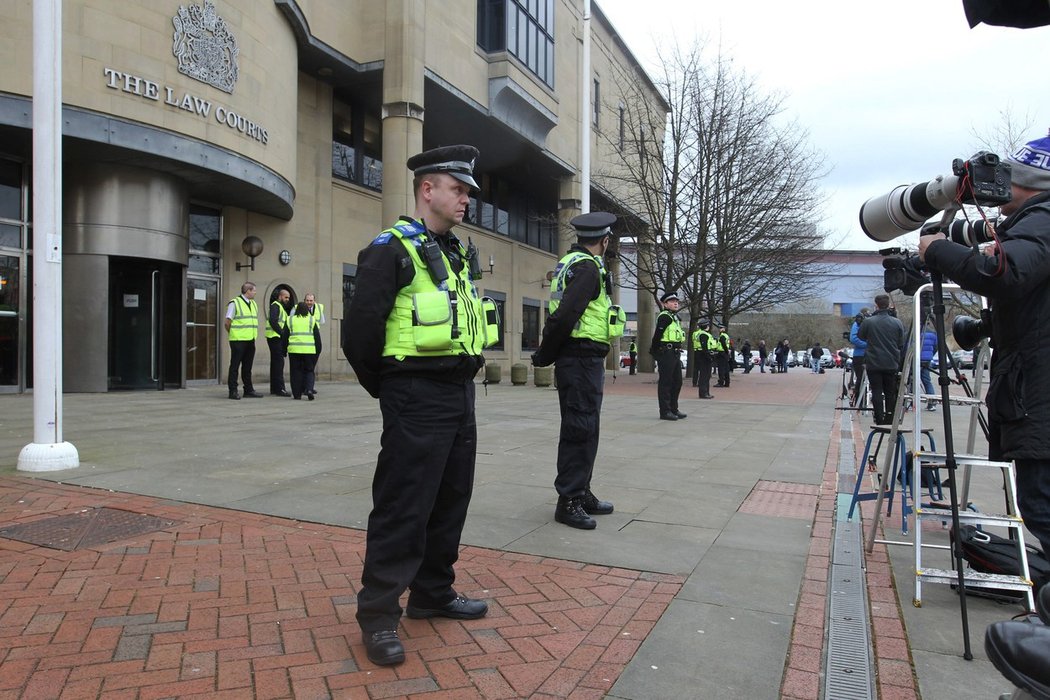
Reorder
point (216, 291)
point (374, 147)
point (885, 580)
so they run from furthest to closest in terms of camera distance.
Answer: point (374, 147)
point (216, 291)
point (885, 580)

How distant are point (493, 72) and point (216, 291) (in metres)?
10.5

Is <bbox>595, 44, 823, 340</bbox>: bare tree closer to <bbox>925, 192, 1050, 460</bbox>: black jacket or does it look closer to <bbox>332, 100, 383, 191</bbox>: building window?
<bbox>332, 100, 383, 191</bbox>: building window

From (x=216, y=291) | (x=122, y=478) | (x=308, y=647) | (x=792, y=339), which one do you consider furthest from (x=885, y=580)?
(x=792, y=339)

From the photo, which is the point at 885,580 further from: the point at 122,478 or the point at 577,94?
the point at 577,94

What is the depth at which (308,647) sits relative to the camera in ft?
9.14

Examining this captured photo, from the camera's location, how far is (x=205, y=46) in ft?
43.5

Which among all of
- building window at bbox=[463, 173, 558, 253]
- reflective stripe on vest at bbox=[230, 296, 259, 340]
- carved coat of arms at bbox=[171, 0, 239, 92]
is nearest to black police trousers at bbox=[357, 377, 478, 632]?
reflective stripe on vest at bbox=[230, 296, 259, 340]

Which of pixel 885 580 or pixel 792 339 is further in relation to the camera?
pixel 792 339

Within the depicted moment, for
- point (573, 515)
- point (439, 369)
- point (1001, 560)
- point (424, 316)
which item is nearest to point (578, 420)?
point (573, 515)

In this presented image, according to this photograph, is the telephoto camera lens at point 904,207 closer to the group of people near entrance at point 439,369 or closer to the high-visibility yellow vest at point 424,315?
the group of people near entrance at point 439,369

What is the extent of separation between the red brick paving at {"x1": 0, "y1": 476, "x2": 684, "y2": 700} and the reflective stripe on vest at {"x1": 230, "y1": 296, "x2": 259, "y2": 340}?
8.38m

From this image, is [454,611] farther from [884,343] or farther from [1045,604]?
[884,343]

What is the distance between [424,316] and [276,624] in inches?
57.0

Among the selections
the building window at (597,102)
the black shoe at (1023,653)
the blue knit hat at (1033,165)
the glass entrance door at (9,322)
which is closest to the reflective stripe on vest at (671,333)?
the blue knit hat at (1033,165)
